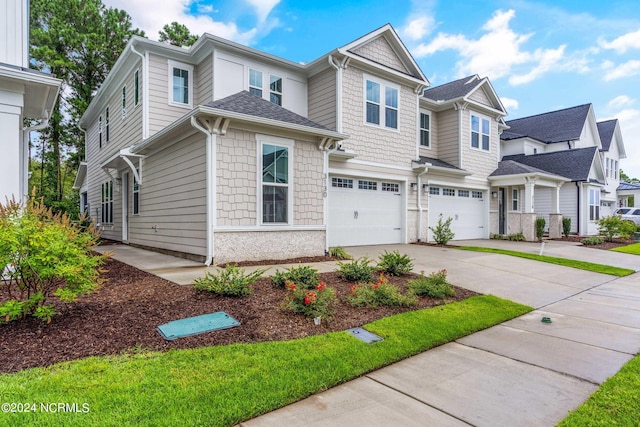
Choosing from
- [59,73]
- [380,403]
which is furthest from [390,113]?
[59,73]

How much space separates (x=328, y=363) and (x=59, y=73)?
24925 mm

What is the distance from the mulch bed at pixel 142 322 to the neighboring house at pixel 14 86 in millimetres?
2551

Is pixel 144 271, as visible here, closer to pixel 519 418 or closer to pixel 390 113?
pixel 519 418

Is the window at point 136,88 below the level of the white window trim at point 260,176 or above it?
above

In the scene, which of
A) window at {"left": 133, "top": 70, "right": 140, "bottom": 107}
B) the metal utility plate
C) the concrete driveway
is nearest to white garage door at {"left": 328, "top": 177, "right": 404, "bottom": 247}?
the concrete driveway

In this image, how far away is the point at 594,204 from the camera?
19812mm

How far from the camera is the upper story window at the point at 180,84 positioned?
1098cm

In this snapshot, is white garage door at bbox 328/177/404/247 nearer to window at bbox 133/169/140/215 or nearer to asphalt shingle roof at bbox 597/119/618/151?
window at bbox 133/169/140/215

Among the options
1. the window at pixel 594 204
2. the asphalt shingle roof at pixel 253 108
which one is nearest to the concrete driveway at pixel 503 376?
the asphalt shingle roof at pixel 253 108

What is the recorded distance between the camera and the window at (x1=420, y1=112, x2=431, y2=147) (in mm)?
15141

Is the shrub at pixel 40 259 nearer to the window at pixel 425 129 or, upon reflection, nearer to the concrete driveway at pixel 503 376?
the concrete driveway at pixel 503 376

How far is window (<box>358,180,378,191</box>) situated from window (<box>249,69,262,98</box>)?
4355 mm

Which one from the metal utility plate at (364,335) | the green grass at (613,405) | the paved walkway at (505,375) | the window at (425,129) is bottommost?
the paved walkway at (505,375)

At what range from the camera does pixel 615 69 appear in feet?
56.5
